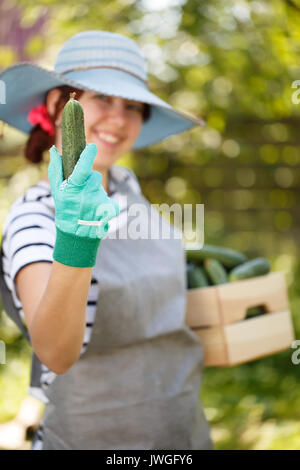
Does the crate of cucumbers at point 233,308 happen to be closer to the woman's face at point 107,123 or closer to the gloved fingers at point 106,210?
the woman's face at point 107,123

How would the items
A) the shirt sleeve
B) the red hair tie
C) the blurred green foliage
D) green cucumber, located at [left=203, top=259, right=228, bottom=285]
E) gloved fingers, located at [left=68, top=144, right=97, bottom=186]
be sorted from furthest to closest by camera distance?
the blurred green foliage
green cucumber, located at [left=203, top=259, right=228, bottom=285]
the red hair tie
the shirt sleeve
gloved fingers, located at [left=68, top=144, right=97, bottom=186]

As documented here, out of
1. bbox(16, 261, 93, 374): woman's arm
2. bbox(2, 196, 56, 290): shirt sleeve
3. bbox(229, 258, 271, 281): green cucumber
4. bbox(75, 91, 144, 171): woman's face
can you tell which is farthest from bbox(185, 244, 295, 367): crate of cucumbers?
bbox(16, 261, 93, 374): woman's arm

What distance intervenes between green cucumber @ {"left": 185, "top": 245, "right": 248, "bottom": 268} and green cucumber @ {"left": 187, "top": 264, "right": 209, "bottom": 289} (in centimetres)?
7

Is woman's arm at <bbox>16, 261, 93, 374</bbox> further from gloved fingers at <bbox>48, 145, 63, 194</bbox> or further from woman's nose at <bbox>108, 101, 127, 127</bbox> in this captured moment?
woman's nose at <bbox>108, 101, 127, 127</bbox>

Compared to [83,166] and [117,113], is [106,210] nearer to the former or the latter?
[83,166]

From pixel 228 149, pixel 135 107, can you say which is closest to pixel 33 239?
pixel 135 107

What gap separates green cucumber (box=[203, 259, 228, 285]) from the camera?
2.02 m

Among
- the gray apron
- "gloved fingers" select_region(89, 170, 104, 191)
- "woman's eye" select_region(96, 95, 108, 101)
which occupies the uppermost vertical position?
"woman's eye" select_region(96, 95, 108, 101)

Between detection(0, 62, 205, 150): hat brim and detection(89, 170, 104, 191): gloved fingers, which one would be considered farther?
detection(0, 62, 205, 150): hat brim

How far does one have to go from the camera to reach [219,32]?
278 centimetres

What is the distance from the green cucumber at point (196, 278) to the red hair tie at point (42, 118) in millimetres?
757

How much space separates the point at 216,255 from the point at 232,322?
0.33 m

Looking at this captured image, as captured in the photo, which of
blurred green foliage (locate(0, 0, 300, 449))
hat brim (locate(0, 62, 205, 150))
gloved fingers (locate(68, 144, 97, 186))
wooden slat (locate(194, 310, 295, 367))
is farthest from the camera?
blurred green foliage (locate(0, 0, 300, 449))

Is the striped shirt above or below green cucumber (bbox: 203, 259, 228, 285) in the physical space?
above
